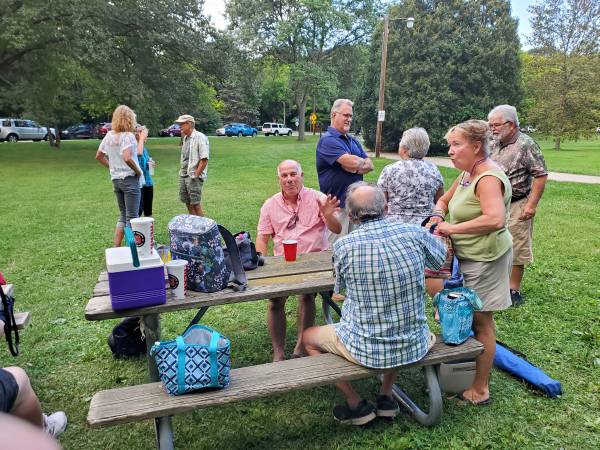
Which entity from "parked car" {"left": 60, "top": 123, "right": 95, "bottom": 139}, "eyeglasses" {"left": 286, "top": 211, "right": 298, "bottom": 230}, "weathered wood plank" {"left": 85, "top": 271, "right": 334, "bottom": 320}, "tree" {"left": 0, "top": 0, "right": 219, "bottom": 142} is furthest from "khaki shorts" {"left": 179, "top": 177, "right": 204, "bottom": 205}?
"parked car" {"left": 60, "top": 123, "right": 95, "bottom": 139}

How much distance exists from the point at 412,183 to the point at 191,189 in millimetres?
4037

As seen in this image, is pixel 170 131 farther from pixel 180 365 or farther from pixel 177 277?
pixel 180 365

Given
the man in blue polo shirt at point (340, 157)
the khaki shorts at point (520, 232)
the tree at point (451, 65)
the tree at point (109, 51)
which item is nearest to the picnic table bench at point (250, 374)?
the man in blue polo shirt at point (340, 157)

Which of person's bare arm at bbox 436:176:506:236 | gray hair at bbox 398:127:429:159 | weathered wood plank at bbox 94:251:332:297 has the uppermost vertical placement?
gray hair at bbox 398:127:429:159

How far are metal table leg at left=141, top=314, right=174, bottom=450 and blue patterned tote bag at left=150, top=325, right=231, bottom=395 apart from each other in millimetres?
150

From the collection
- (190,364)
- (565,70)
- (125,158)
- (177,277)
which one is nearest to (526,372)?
(190,364)

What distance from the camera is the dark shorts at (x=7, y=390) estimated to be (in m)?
2.12

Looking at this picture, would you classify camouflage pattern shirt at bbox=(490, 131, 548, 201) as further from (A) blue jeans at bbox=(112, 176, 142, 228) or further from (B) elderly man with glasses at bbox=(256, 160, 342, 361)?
(A) blue jeans at bbox=(112, 176, 142, 228)

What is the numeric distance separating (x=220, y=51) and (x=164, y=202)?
487 inches

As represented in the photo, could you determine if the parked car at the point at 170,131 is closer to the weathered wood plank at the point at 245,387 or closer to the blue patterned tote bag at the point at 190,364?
the weathered wood plank at the point at 245,387

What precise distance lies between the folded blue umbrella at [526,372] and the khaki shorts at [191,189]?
187 inches

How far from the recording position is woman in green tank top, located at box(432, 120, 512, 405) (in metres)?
2.69

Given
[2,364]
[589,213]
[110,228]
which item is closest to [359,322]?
[2,364]

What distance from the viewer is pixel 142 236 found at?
2547mm
